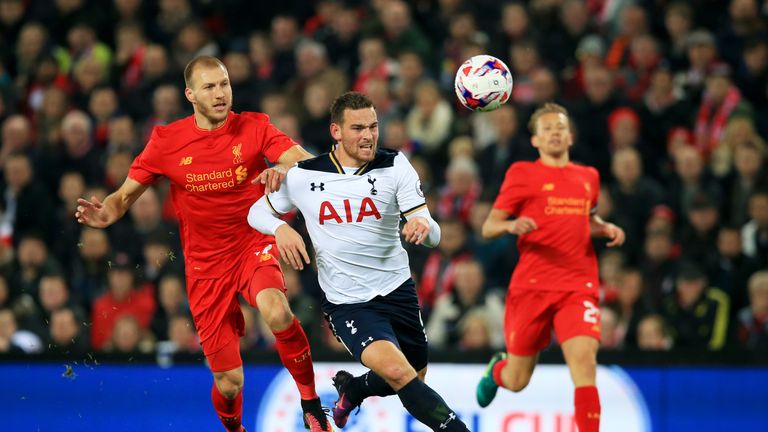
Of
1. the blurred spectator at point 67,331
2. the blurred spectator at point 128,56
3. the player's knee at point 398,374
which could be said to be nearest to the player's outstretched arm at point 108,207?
the player's knee at point 398,374

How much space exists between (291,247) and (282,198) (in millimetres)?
581

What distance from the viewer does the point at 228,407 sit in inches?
365

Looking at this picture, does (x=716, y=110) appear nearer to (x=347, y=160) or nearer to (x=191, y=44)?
(x=347, y=160)

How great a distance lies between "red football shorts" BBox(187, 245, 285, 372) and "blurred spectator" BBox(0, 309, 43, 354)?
3.79 m

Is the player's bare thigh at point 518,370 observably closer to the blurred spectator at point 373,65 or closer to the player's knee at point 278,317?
the player's knee at point 278,317

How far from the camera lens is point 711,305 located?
460 inches

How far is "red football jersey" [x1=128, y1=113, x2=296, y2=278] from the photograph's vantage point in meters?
8.80

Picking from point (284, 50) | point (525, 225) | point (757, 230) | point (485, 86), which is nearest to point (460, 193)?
point (757, 230)

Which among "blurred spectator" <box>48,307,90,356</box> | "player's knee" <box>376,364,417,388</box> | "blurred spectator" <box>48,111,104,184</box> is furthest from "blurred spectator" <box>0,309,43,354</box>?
"player's knee" <box>376,364,417,388</box>

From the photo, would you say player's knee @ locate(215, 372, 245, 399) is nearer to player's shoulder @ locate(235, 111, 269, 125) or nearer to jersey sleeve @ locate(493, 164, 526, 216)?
player's shoulder @ locate(235, 111, 269, 125)

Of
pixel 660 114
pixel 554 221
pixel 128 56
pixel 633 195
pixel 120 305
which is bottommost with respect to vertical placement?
pixel 120 305

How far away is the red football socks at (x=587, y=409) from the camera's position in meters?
9.17

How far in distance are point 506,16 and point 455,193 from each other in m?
2.43

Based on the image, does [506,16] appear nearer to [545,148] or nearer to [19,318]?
[545,148]
